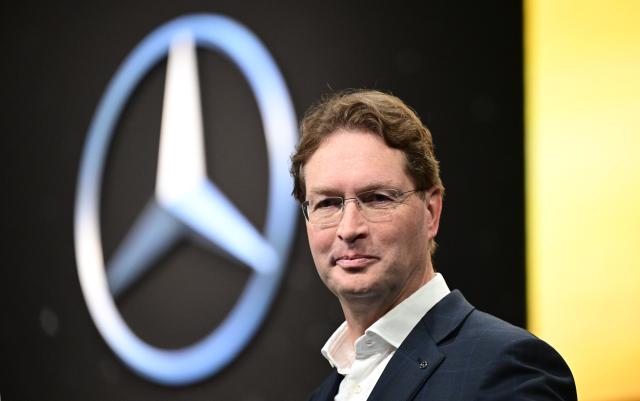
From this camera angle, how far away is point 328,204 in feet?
6.54

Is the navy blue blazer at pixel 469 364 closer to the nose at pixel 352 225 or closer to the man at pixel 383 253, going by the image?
the man at pixel 383 253

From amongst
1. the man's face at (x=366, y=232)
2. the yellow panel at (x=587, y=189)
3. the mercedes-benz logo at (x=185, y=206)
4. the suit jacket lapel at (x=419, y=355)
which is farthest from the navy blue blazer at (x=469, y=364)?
the yellow panel at (x=587, y=189)

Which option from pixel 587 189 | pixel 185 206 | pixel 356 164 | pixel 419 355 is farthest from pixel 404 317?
pixel 587 189

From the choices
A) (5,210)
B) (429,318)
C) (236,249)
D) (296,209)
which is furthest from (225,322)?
(429,318)

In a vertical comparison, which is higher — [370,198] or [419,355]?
[370,198]

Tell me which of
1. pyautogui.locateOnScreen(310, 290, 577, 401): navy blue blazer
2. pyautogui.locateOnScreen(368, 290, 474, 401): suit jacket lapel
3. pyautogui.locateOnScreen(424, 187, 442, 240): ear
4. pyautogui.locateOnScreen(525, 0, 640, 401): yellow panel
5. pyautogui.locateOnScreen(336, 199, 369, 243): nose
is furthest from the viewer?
pyautogui.locateOnScreen(525, 0, 640, 401): yellow panel

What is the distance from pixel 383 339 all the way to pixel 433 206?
1.15 feet

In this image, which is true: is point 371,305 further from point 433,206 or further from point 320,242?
point 433,206

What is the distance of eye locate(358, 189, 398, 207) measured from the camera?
1.95m

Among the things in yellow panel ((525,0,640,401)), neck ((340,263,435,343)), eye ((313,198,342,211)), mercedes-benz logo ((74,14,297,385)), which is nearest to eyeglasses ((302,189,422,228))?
eye ((313,198,342,211))

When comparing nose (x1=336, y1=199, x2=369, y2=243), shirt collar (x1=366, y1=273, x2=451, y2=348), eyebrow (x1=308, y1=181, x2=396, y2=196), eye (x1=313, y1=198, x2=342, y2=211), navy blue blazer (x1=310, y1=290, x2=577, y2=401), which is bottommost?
navy blue blazer (x1=310, y1=290, x2=577, y2=401)

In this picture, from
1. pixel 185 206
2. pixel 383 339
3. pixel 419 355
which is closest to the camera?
pixel 419 355

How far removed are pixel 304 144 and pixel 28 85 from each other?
2242 mm

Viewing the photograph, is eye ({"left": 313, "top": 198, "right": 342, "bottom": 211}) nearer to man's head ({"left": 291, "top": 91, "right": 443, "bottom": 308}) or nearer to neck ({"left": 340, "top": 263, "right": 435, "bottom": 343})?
man's head ({"left": 291, "top": 91, "right": 443, "bottom": 308})
